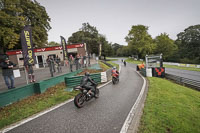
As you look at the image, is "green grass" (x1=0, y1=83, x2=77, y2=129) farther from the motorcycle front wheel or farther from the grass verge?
the motorcycle front wheel

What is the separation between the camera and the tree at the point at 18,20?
43.3 ft

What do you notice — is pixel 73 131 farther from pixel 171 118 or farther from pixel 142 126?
pixel 171 118

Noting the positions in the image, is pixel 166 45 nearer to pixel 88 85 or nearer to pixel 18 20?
pixel 88 85

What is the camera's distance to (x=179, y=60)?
43.9 metres

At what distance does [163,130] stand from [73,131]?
2.86 m

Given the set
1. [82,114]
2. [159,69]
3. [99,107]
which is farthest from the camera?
[159,69]

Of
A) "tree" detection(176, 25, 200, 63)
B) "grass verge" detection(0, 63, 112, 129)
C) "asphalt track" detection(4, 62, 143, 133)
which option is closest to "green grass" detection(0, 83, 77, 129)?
"grass verge" detection(0, 63, 112, 129)

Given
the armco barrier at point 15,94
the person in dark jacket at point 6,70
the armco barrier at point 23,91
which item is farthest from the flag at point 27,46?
the armco barrier at point 15,94

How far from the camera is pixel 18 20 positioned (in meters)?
14.5

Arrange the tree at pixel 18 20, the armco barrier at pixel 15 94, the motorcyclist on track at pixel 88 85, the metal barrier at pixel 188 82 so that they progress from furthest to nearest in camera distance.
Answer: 1. the tree at pixel 18 20
2. the metal barrier at pixel 188 82
3. the motorcyclist on track at pixel 88 85
4. the armco barrier at pixel 15 94

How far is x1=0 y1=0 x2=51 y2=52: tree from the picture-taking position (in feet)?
43.3

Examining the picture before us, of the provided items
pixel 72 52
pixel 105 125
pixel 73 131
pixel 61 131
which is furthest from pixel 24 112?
pixel 72 52

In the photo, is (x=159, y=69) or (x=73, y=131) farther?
(x=159, y=69)

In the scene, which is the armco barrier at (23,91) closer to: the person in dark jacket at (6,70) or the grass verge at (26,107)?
the grass verge at (26,107)
